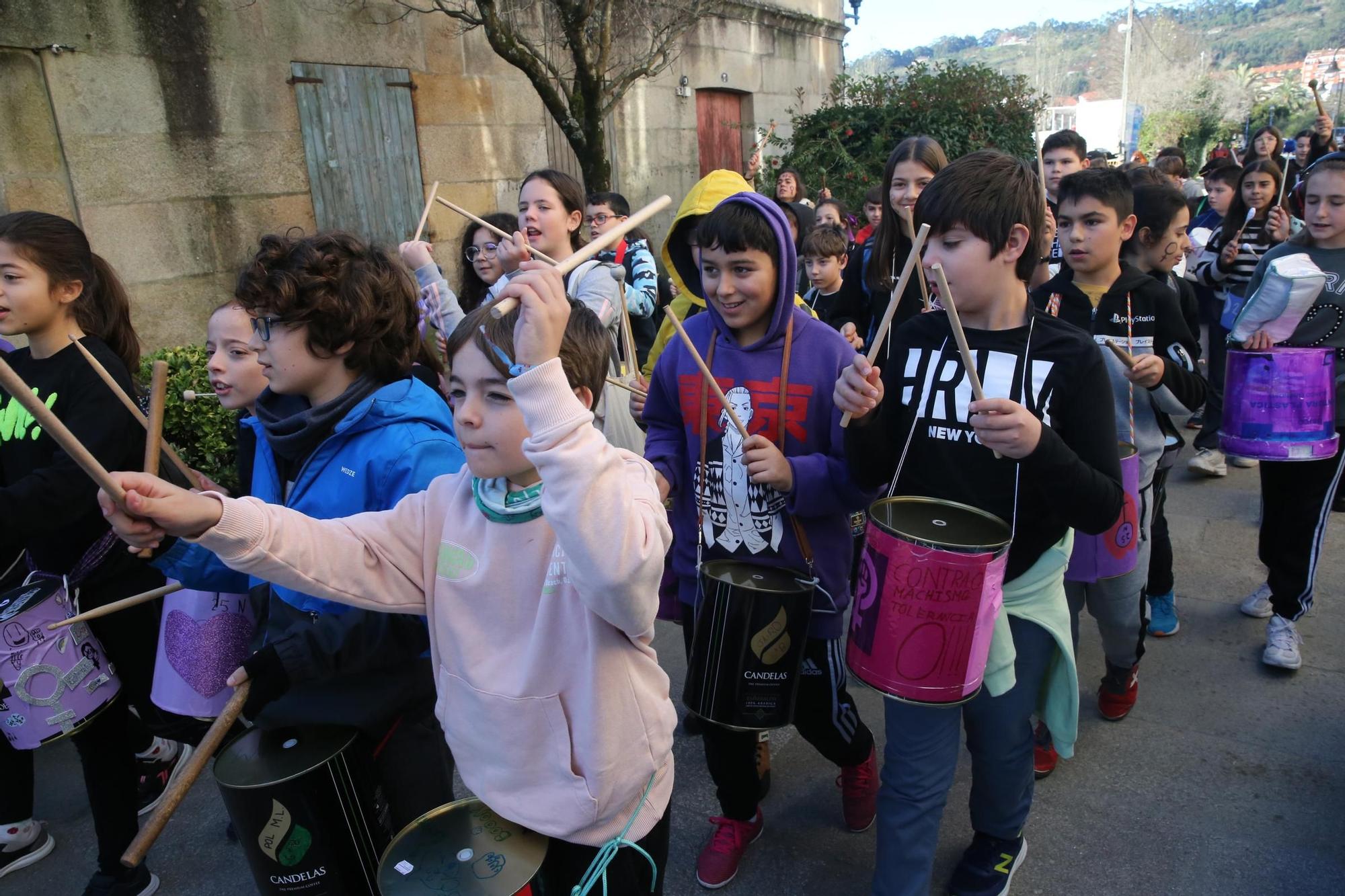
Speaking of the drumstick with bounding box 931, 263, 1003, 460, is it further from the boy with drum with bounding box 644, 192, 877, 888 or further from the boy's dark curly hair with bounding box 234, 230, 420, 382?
the boy's dark curly hair with bounding box 234, 230, 420, 382

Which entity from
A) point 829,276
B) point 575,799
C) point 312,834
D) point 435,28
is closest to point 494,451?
point 575,799

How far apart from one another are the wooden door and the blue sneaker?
6.76 m

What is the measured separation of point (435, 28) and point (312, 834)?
8.60 m

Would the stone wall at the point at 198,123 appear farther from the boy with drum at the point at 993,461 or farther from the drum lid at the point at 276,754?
the boy with drum at the point at 993,461

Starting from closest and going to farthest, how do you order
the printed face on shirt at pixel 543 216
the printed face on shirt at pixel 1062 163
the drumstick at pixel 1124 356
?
the drumstick at pixel 1124 356
the printed face on shirt at pixel 543 216
the printed face on shirt at pixel 1062 163

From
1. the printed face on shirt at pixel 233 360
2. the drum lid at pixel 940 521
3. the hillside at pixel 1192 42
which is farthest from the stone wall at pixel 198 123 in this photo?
the hillside at pixel 1192 42

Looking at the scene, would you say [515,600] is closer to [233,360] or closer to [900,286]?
[900,286]

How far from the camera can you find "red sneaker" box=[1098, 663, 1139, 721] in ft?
10.6

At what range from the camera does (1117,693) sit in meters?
3.24

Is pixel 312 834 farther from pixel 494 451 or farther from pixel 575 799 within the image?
pixel 494 451

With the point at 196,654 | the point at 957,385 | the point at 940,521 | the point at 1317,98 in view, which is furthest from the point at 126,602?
the point at 1317,98

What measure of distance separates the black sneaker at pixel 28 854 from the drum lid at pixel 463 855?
2143 millimetres

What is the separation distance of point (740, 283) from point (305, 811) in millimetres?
1677

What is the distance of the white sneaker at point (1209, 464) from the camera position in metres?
5.70
